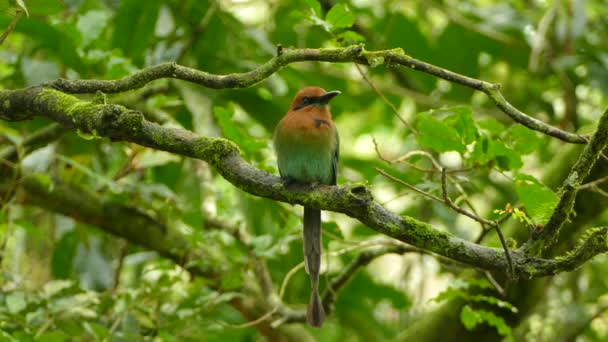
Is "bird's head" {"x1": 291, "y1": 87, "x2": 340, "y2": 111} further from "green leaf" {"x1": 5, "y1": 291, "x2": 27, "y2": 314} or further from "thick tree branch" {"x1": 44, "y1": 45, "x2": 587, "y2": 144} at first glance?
"green leaf" {"x1": 5, "y1": 291, "x2": 27, "y2": 314}

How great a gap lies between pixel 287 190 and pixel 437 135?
1008 millimetres

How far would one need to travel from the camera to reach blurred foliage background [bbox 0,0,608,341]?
333 centimetres

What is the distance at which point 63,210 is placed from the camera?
14.5 feet

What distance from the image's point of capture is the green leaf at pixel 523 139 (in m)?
3.11

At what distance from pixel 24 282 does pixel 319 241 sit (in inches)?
61.0

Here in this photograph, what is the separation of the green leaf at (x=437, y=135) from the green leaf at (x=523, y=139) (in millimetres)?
239

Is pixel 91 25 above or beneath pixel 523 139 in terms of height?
above

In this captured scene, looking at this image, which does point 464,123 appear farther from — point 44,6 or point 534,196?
point 44,6

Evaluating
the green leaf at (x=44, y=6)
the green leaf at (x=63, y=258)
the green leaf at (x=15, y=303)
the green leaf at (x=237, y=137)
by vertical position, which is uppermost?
the green leaf at (x=44, y=6)

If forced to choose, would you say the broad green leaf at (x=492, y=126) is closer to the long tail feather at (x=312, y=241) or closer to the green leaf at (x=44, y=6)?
the long tail feather at (x=312, y=241)

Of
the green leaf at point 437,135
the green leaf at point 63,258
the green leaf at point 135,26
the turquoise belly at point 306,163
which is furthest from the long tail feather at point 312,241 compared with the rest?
the green leaf at point 63,258

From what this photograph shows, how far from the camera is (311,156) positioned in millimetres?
3436

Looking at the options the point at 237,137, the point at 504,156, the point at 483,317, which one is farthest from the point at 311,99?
the point at 483,317

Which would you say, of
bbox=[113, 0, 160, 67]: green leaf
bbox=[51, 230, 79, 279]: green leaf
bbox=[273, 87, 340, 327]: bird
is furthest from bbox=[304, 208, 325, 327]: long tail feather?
bbox=[51, 230, 79, 279]: green leaf
